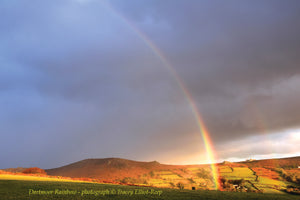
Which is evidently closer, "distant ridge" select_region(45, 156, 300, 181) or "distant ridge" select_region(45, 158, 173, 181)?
"distant ridge" select_region(45, 158, 173, 181)

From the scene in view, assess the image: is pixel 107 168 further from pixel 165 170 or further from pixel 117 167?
pixel 165 170

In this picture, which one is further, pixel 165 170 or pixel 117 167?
pixel 117 167

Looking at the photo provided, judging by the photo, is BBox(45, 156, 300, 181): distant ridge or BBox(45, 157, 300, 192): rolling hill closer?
BBox(45, 157, 300, 192): rolling hill

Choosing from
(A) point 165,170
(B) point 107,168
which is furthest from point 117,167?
(A) point 165,170

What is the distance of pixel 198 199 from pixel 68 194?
1227cm

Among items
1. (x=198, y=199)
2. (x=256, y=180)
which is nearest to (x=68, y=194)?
(x=198, y=199)

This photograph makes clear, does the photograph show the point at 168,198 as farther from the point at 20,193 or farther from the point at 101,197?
the point at 20,193

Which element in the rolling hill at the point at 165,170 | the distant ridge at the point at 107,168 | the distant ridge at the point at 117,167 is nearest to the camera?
the rolling hill at the point at 165,170

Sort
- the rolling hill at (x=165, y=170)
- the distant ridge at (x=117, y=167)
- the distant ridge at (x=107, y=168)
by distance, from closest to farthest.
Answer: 1. the rolling hill at (x=165, y=170)
2. the distant ridge at (x=107, y=168)
3. the distant ridge at (x=117, y=167)

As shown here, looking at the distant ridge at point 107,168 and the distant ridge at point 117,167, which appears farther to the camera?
the distant ridge at point 117,167

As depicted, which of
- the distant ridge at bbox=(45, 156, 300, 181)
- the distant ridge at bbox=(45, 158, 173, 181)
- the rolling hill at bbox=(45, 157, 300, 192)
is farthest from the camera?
the distant ridge at bbox=(45, 156, 300, 181)

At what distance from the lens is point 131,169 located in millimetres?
76125

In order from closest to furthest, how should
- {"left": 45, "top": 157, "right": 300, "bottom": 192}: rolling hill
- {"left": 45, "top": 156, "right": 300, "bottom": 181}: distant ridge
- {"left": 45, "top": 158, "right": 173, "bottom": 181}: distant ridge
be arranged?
{"left": 45, "top": 157, "right": 300, "bottom": 192}: rolling hill, {"left": 45, "top": 158, "right": 173, "bottom": 181}: distant ridge, {"left": 45, "top": 156, "right": 300, "bottom": 181}: distant ridge

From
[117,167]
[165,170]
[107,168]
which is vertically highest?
[117,167]
